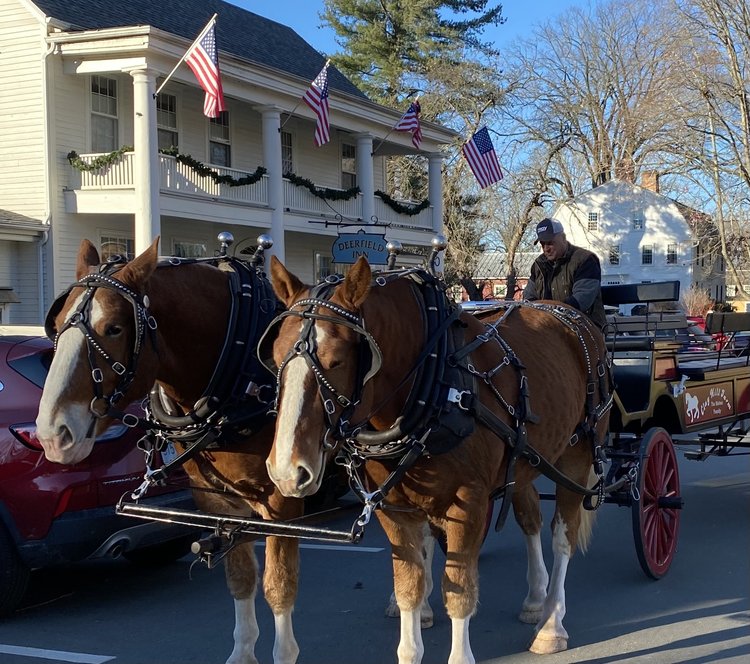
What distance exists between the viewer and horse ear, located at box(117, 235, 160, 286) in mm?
3818

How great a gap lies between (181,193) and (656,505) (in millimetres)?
13162

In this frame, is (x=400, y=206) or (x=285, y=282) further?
(x=400, y=206)

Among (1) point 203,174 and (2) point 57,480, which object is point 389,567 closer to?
(2) point 57,480

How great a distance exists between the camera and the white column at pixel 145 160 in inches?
626

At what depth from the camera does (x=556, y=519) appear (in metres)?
5.27

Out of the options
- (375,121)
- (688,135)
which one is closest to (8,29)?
(375,121)

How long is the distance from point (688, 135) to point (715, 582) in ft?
82.9

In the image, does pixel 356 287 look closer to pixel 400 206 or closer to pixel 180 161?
pixel 180 161

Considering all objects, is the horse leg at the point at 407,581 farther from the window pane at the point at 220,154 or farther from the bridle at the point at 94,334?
the window pane at the point at 220,154

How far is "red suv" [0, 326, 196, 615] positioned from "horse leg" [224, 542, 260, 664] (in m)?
0.88

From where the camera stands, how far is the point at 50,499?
202 inches

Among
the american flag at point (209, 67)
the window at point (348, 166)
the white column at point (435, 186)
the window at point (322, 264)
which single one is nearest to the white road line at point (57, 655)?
the american flag at point (209, 67)

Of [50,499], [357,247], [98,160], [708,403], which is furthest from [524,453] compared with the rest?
[98,160]

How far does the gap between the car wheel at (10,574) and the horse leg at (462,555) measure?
109 inches
